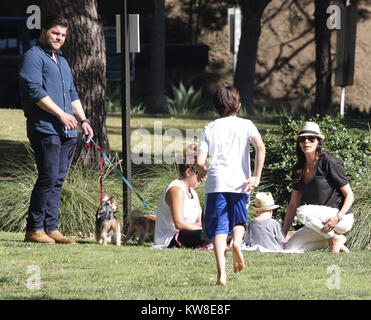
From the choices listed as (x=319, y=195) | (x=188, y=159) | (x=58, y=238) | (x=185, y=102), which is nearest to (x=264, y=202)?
(x=319, y=195)

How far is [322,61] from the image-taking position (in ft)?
44.7

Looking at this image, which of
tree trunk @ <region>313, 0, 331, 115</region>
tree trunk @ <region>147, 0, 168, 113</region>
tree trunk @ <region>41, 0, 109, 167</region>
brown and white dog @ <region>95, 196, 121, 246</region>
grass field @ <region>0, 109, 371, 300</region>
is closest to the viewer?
grass field @ <region>0, 109, 371, 300</region>

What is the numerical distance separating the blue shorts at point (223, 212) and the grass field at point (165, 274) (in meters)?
0.41

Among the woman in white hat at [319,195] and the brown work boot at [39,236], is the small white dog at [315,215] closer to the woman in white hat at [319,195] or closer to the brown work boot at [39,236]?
the woman in white hat at [319,195]

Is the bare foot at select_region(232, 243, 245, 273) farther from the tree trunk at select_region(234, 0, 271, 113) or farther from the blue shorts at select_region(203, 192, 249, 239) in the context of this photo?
the tree trunk at select_region(234, 0, 271, 113)

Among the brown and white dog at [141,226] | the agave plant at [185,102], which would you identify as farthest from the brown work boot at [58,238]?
the agave plant at [185,102]

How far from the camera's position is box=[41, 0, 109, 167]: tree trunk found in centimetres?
1022

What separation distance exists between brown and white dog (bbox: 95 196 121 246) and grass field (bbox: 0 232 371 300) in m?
0.16

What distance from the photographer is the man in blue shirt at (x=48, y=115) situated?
711cm

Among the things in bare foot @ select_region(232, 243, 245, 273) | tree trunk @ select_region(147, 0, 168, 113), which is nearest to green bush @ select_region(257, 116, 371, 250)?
bare foot @ select_region(232, 243, 245, 273)

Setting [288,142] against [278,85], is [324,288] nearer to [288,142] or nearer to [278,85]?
[288,142]

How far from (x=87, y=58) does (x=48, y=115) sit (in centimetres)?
327

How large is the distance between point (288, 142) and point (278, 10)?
43.8 ft
